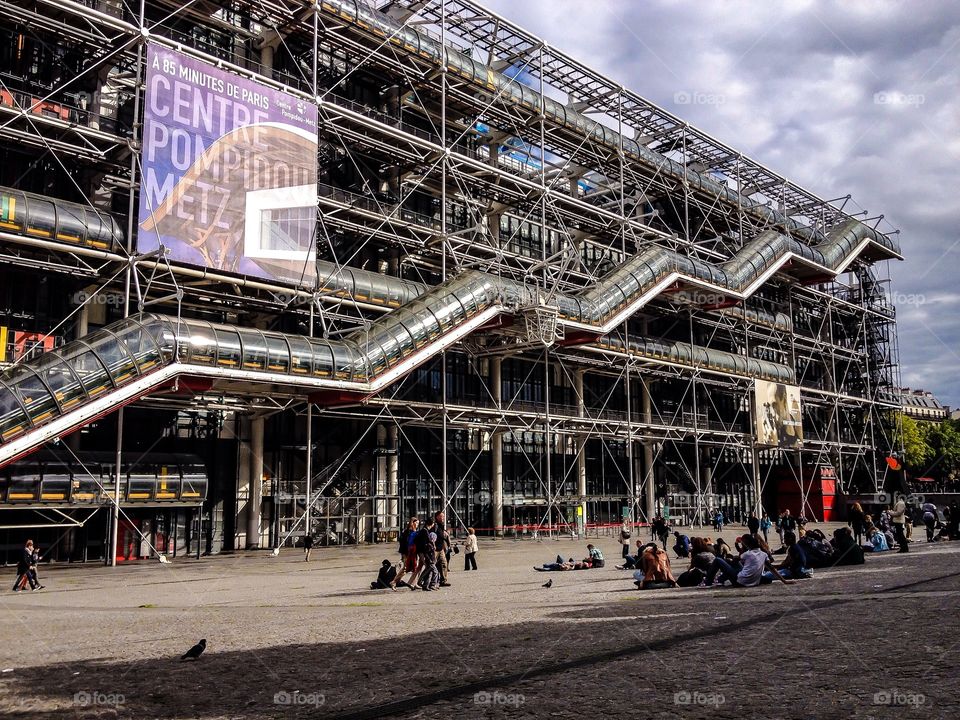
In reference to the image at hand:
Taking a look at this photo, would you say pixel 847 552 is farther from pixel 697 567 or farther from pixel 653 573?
pixel 653 573

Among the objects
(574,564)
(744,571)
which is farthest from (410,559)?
(744,571)

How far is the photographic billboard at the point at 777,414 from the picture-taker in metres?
43.2

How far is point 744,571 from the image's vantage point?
45.1 ft

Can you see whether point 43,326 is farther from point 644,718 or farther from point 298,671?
point 644,718

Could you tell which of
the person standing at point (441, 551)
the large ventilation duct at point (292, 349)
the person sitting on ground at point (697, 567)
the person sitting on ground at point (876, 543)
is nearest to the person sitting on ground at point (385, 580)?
the person standing at point (441, 551)

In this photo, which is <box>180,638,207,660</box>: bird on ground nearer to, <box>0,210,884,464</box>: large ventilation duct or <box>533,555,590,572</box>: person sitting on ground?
<box>533,555,590,572</box>: person sitting on ground

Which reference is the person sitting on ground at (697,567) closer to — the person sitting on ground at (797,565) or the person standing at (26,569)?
the person sitting on ground at (797,565)

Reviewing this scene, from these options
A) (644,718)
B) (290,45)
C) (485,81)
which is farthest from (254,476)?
(644,718)

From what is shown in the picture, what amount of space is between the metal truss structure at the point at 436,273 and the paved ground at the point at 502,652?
9.88 metres

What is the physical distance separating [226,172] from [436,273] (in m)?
11.1

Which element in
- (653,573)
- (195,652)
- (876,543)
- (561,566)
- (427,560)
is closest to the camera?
(195,652)

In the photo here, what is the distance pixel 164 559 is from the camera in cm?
2288

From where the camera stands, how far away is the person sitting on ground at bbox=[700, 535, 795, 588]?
45.0 feet

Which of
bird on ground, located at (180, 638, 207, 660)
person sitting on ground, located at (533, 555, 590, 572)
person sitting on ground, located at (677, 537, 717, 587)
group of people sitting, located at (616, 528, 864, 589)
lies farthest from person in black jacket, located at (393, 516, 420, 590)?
bird on ground, located at (180, 638, 207, 660)
